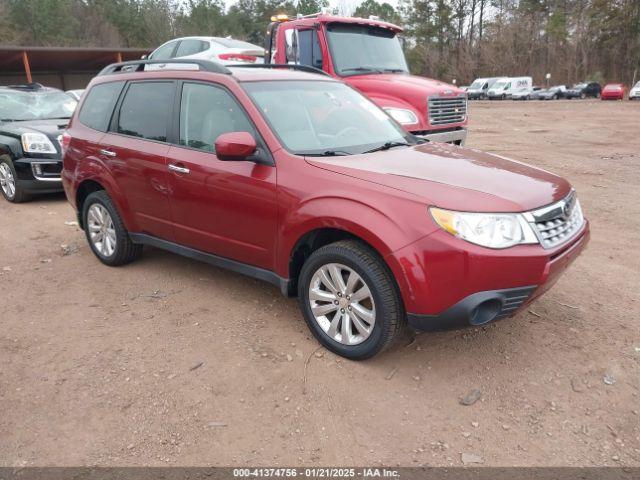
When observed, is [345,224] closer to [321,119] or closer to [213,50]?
[321,119]

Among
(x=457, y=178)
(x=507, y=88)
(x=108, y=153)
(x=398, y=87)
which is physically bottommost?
(x=457, y=178)

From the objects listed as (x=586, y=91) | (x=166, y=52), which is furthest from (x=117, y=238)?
(x=586, y=91)

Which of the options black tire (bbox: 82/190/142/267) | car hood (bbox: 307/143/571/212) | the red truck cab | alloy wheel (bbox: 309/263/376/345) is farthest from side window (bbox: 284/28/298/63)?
alloy wheel (bbox: 309/263/376/345)

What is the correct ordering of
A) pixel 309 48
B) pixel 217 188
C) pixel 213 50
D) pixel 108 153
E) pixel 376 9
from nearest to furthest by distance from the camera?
1. pixel 217 188
2. pixel 108 153
3. pixel 309 48
4. pixel 213 50
5. pixel 376 9

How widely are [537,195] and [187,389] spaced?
2.37 meters

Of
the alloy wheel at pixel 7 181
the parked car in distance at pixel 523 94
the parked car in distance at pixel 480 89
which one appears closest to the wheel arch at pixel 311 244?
the alloy wheel at pixel 7 181

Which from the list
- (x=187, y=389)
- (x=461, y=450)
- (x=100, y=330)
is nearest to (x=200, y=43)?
(x=100, y=330)

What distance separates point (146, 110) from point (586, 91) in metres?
47.7

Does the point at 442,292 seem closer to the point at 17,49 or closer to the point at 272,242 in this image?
the point at 272,242

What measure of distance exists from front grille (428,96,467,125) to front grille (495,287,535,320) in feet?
16.2

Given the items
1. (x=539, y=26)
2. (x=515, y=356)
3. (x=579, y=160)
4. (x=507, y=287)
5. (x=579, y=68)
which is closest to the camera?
(x=507, y=287)

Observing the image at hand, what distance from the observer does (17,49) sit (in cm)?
2116

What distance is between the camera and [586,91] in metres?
43.8

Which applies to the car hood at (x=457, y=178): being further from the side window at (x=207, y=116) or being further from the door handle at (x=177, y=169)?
the door handle at (x=177, y=169)
